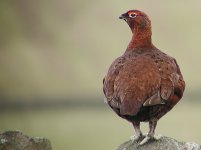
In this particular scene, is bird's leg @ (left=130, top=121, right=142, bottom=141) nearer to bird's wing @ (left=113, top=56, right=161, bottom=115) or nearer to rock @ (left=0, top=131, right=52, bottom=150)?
bird's wing @ (left=113, top=56, right=161, bottom=115)

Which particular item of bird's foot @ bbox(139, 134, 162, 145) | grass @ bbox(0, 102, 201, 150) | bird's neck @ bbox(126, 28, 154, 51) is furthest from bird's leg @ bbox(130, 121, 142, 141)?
grass @ bbox(0, 102, 201, 150)

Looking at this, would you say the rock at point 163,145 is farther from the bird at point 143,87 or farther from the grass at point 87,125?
the grass at point 87,125

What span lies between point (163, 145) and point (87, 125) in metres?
12.5

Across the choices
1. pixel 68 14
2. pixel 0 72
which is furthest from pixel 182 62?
pixel 68 14

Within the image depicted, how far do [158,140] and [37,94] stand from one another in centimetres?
1540

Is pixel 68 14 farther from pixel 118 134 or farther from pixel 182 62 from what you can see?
pixel 118 134

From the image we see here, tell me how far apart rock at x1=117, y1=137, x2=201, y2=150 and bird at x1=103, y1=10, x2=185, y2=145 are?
0.23 ft

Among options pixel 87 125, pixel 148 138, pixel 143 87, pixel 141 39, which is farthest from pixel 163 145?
pixel 87 125

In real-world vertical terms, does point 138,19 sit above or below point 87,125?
below

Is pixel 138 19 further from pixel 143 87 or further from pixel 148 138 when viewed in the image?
pixel 148 138

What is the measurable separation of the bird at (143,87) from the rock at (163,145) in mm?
71

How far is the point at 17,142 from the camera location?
8320 millimetres

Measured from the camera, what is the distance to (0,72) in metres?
26.1

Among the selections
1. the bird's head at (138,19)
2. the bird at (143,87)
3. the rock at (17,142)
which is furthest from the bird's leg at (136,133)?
the rock at (17,142)
